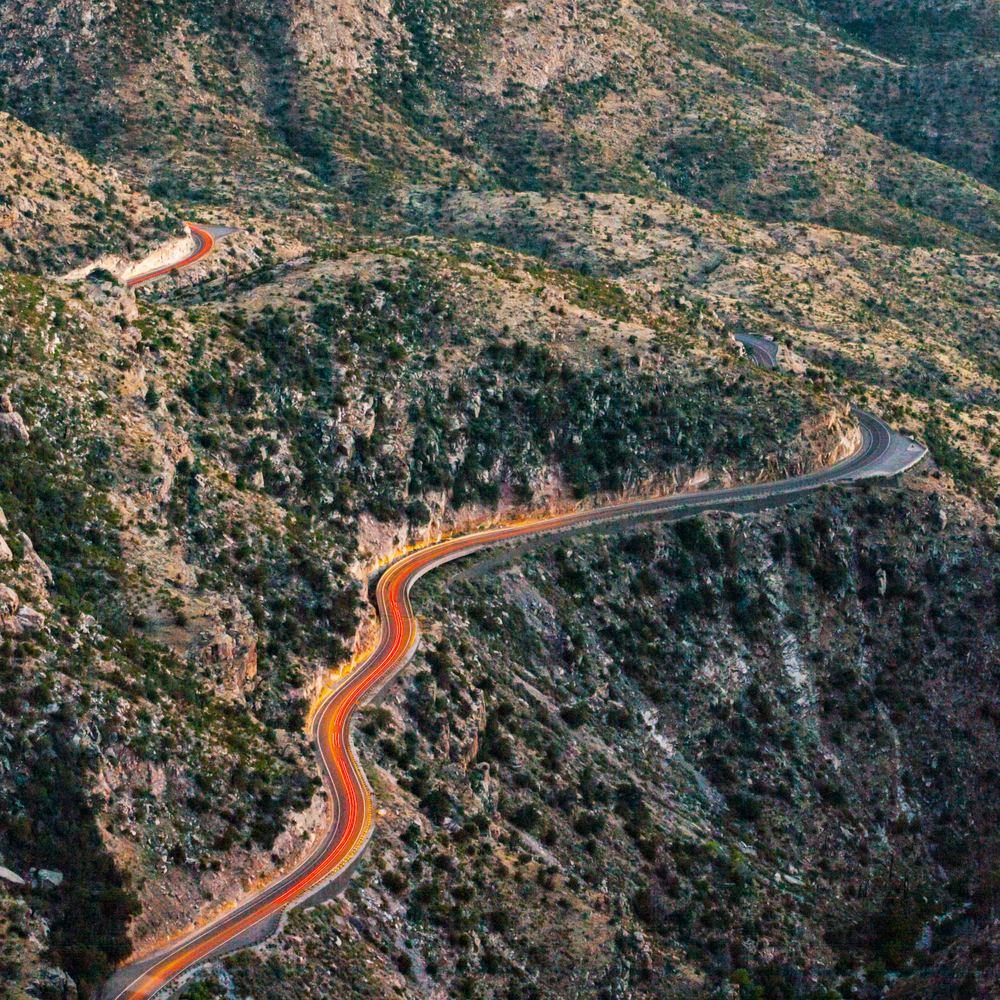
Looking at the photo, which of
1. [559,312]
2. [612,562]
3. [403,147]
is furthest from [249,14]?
[612,562]

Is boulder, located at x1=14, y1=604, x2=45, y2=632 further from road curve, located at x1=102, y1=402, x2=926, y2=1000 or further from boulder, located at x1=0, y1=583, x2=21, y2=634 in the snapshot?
road curve, located at x1=102, y1=402, x2=926, y2=1000

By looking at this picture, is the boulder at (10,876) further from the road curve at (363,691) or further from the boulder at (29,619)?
the boulder at (29,619)

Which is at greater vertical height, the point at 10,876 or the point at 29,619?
the point at 29,619

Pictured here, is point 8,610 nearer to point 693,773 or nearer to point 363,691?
point 363,691

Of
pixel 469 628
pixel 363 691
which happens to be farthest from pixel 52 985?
pixel 469 628

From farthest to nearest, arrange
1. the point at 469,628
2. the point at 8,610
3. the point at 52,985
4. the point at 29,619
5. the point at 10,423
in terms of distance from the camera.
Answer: the point at 469,628, the point at 10,423, the point at 29,619, the point at 8,610, the point at 52,985

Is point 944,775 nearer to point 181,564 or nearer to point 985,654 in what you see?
point 985,654
